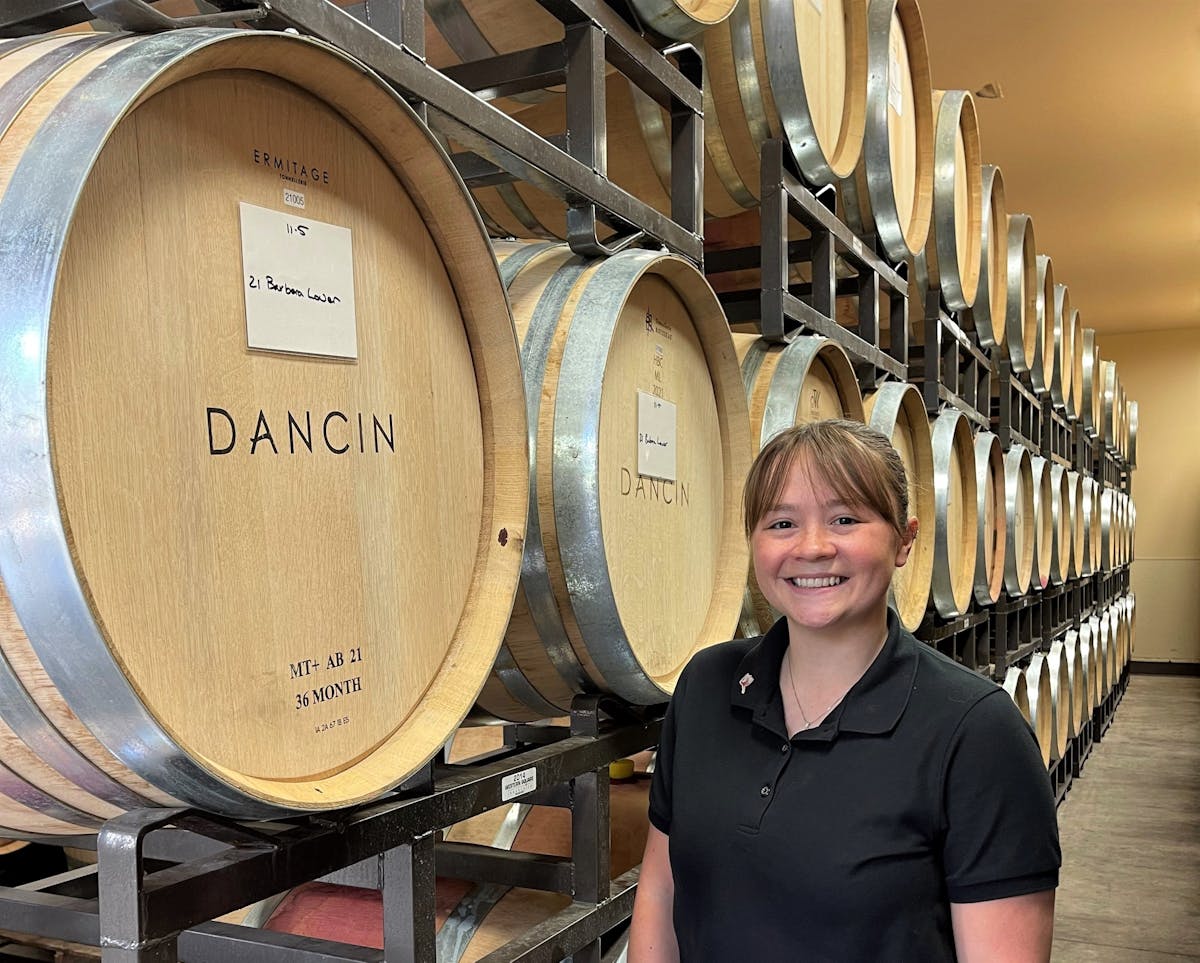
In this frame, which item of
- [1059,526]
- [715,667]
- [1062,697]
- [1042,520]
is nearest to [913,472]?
Result: [715,667]

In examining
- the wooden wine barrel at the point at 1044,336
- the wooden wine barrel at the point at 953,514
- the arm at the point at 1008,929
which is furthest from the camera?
the wooden wine barrel at the point at 1044,336

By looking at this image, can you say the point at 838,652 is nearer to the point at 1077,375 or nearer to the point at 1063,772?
the point at 1063,772

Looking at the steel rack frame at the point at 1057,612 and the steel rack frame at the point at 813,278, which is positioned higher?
the steel rack frame at the point at 813,278

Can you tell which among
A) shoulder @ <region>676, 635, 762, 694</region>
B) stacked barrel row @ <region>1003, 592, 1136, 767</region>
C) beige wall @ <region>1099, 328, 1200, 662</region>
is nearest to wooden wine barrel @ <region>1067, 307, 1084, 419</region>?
stacked barrel row @ <region>1003, 592, 1136, 767</region>

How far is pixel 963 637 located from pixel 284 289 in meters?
4.19

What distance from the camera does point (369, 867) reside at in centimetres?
164

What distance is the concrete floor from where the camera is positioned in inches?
→ 182

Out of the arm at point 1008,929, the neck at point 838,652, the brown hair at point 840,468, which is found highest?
the brown hair at point 840,468

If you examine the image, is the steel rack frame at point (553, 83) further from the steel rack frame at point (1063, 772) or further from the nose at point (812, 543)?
the steel rack frame at point (1063, 772)

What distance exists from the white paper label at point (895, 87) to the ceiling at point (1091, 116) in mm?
2508

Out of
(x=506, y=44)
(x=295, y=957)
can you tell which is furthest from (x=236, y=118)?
(x=506, y=44)

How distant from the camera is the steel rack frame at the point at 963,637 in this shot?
3709mm

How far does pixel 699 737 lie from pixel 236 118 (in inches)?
40.8

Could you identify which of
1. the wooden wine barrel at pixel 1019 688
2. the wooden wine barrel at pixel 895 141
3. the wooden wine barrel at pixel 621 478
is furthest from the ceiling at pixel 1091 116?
the wooden wine barrel at pixel 621 478
